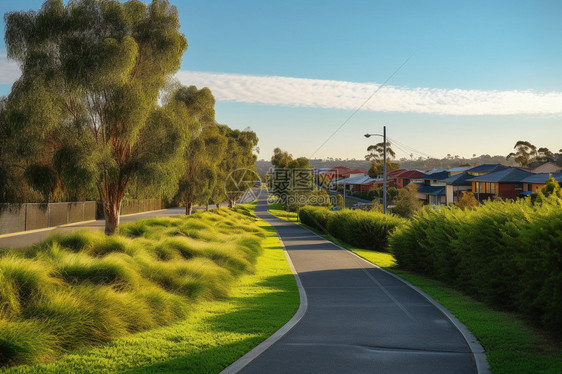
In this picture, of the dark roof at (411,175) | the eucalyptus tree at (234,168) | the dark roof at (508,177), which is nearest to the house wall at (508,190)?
the dark roof at (508,177)

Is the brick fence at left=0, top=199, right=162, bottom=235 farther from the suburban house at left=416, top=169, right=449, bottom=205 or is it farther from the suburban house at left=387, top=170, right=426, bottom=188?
the suburban house at left=387, top=170, right=426, bottom=188

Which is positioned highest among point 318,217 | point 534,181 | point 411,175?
point 411,175

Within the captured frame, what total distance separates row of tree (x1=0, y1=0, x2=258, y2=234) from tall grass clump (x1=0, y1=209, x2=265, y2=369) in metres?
6.18

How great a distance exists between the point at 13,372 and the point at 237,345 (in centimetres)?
301

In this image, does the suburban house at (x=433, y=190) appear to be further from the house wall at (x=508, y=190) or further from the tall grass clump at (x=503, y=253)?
the tall grass clump at (x=503, y=253)

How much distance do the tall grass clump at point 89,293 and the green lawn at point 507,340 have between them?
18.0ft

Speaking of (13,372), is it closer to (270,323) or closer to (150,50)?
(270,323)

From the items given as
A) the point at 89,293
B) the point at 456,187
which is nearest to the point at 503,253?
the point at 89,293

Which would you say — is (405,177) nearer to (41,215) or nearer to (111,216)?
(41,215)

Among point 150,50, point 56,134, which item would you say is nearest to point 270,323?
point 56,134

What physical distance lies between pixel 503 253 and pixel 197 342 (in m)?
6.62

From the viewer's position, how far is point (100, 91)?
760 inches

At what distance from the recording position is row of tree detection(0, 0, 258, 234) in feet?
59.8

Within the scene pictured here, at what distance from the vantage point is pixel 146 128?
68.6ft
